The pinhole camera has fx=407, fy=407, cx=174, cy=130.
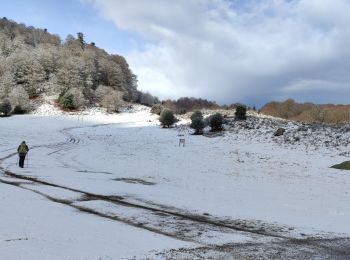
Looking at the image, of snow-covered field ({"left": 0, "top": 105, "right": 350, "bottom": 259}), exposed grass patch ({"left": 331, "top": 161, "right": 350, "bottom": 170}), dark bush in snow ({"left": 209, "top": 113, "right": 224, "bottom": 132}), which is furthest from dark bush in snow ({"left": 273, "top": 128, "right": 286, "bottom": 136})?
exposed grass patch ({"left": 331, "top": 161, "right": 350, "bottom": 170})

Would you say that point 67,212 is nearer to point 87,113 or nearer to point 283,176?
point 283,176

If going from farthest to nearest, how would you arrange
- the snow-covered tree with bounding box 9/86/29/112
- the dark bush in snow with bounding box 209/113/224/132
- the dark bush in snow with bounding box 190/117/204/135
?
the snow-covered tree with bounding box 9/86/29/112 < the dark bush in snow with bounding box 209/113/224/132 < the dark bush in snow with bounding box 190/117/204/135

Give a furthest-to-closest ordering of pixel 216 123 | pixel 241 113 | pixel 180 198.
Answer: pixel 241 113
pixel 216 123
pixel 180 198

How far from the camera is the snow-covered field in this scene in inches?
400

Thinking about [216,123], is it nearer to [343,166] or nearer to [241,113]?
[241,113]

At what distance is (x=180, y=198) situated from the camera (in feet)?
59.0

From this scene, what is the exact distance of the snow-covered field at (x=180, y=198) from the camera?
10156mm

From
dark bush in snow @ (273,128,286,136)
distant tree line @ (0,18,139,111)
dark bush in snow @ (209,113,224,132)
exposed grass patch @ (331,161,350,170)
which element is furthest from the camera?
distant tree line @ (0,18,139,111)

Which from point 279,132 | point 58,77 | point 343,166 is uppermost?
point 58,77

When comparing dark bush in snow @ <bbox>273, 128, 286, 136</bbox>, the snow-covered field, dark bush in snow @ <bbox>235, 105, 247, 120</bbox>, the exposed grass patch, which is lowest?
the snow-covered field

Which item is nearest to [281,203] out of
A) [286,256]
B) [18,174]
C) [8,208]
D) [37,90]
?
[286,256]

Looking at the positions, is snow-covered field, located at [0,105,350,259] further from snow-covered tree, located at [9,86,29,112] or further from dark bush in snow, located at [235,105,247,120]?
snow-covered tree, located at [9,86,29,112]

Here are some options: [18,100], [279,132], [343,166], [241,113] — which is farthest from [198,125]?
[18,100]

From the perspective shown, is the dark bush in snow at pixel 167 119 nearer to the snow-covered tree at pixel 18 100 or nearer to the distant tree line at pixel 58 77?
the distant tree line at pixel 58 77
